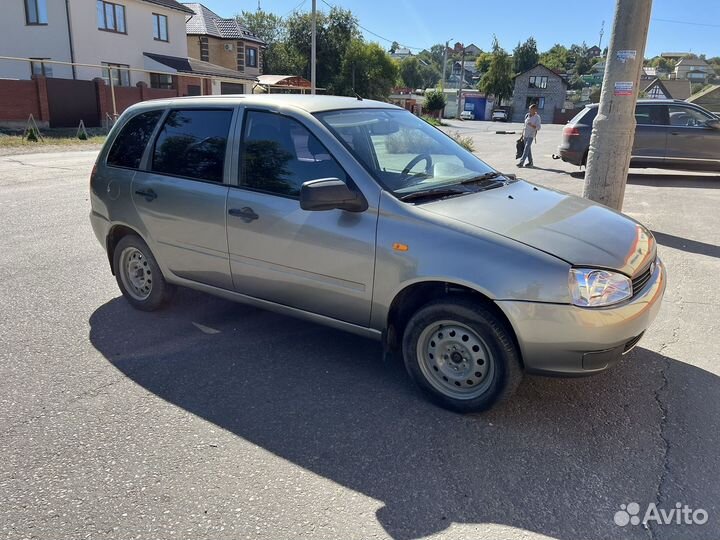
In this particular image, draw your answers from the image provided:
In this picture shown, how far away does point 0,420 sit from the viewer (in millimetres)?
3381

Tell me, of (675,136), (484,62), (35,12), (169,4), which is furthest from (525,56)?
(675,136)

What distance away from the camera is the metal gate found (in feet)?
85.0

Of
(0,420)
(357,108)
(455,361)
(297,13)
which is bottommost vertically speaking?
(0,420)

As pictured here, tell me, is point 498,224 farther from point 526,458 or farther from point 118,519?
point 118,519

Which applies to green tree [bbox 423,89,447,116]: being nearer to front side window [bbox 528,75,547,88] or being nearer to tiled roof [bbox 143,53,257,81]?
tiled roof [bbox 143,53,257,81]

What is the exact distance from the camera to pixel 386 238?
11.4 ft

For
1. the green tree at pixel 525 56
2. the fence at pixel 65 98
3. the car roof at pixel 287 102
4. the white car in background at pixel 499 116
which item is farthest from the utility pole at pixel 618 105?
the green tree at pixel 525 56

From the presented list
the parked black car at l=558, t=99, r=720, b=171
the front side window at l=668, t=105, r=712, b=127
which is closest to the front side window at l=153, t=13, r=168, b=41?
the parked black car at l=558, t=99, r=720, b=171

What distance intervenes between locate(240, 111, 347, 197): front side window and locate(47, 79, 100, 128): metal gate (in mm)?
26104

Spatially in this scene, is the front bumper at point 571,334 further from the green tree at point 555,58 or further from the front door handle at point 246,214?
the green tree at point 555,58

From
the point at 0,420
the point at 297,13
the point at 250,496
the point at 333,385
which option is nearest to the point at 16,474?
the point at 0,420

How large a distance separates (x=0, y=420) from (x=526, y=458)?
9.93ft

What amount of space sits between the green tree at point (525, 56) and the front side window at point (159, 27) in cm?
7823

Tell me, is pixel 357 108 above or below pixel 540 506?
above
